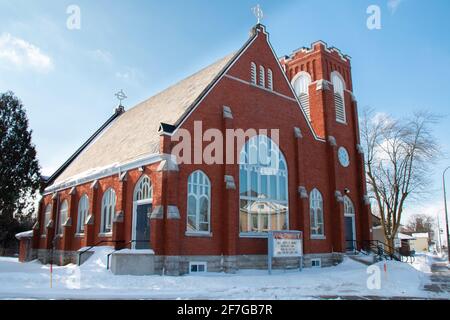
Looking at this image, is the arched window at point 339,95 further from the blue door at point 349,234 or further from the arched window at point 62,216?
the arched window at point 62,216

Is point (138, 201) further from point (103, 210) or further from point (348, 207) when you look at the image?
point (348, 207)

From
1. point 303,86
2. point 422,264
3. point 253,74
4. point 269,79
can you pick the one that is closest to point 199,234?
point 253,74

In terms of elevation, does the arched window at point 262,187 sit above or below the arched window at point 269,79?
below

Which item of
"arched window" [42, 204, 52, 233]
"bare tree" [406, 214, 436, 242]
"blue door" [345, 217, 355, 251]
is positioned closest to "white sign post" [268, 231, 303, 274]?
"blue door" [345, 217, 355, 251]

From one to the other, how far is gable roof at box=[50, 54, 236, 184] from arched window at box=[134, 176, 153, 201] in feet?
4.59

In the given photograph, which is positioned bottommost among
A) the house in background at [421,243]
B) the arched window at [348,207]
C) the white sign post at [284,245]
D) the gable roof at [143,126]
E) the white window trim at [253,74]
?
the house in background at [421,243]

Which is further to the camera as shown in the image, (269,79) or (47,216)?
(47,216)

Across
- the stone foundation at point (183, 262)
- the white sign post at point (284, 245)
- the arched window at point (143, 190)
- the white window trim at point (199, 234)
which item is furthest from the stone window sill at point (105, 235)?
the white sign post at point (284, 245)

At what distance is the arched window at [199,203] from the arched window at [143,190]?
2.16 meters

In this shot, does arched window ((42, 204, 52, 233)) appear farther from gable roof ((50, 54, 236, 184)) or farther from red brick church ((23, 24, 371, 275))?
gable roof ((50, 54, 236, 184))

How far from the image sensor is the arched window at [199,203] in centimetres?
1947

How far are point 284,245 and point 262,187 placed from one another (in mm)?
3541

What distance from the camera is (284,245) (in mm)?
20734

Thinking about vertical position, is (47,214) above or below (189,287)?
above
